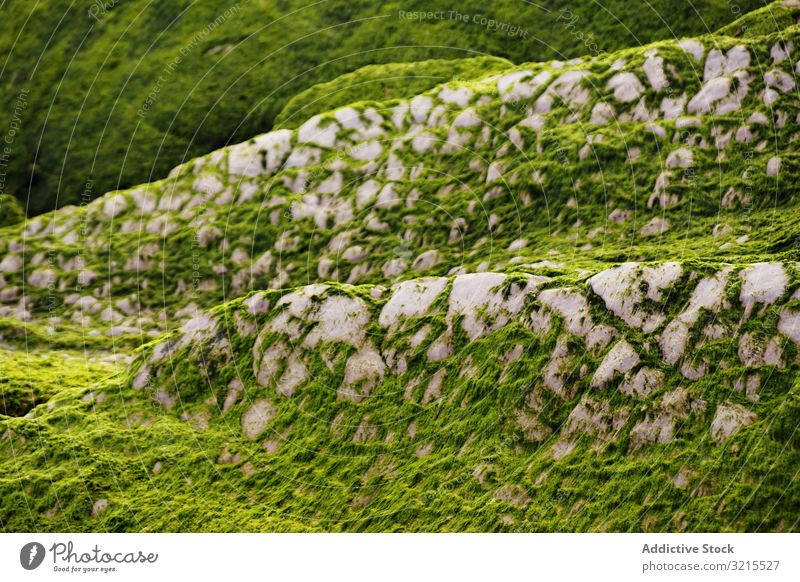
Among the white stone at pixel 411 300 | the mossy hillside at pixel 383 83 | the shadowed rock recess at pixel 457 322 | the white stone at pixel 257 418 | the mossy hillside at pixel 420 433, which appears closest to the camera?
the mossy hillside at pixel 420 433

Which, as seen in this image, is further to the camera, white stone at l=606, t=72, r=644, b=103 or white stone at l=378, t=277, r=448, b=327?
white stone at l=606, t=72, r=644, b=103

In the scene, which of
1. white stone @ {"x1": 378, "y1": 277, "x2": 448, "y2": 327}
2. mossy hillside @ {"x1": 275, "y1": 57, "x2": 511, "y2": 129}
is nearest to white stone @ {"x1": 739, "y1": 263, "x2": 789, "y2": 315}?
white stone @ {"x1": 378, "y1": 277, "x2": 448, "y2": 327}

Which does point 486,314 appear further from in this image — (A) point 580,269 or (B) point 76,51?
(B) point 76,51

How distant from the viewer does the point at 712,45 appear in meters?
38.2

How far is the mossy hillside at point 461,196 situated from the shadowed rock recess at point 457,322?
13 cm

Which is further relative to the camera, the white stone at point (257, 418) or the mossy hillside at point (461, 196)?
the mossy hillside at point (461, 196)

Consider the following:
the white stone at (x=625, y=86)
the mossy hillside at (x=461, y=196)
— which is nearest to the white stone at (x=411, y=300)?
the mossy hillside at (x=461, y=196)

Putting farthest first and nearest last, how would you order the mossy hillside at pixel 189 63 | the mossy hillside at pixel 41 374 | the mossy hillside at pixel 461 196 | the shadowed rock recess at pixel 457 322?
the mossy hillside at pixel 189 63 < the mossy hillside at pixel 41 374 < the mossy hillside at pixel 461 196 < the shadowed rock recess at pixel 457 322
